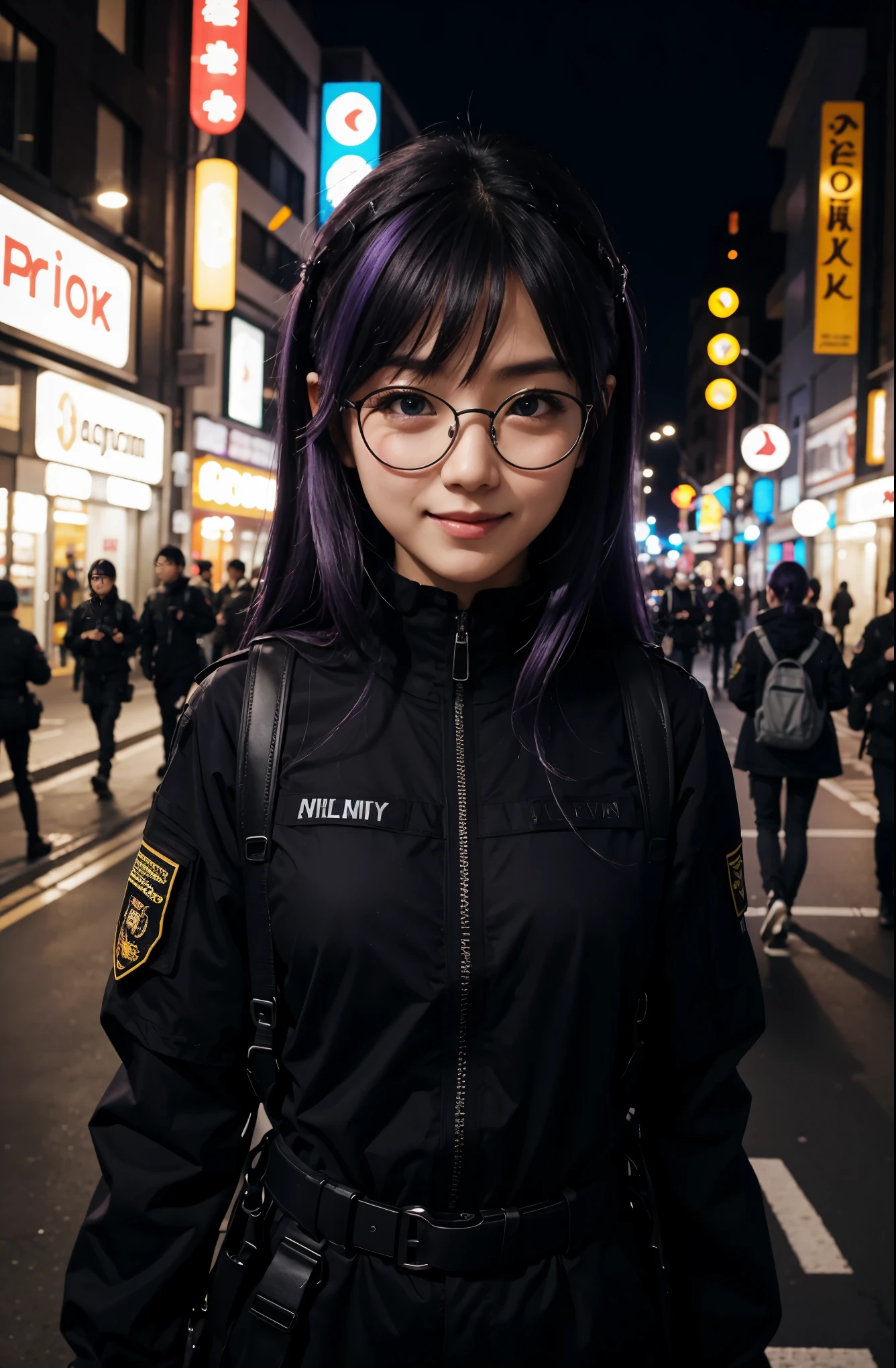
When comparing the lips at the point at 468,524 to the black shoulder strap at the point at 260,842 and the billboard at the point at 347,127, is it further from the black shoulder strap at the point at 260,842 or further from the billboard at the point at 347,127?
the billboard at the point at 347,127

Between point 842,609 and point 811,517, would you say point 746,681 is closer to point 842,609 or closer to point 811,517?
point 811,517

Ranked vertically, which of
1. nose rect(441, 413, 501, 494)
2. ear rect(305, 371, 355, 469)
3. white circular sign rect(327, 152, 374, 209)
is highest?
white circular sign rect(327, 152, 374, 209)

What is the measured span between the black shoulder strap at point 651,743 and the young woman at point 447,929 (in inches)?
0.7

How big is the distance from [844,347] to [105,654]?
18.7 metres

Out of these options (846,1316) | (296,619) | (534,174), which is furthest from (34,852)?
(534,174)

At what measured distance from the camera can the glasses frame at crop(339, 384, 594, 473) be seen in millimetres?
1391

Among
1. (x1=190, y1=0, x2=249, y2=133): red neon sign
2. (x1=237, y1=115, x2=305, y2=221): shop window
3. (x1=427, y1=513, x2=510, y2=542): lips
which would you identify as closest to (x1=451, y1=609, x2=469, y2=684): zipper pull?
(x1=427, y1=513, x2=510, y2=542): lips

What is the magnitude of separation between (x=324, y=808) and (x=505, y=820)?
0.74 ft

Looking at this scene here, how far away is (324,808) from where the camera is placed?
1.45 meters

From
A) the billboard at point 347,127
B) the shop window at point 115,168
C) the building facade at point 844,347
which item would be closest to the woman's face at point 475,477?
the billboard at point 347,127

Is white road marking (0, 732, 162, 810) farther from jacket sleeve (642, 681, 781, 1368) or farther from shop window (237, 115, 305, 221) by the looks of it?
jacket sleeve (642, 681, 781, 1368)

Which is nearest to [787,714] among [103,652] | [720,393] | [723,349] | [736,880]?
[736,880]

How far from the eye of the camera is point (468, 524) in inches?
56.4

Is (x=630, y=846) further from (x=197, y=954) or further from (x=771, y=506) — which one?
(x=771, y=506)
